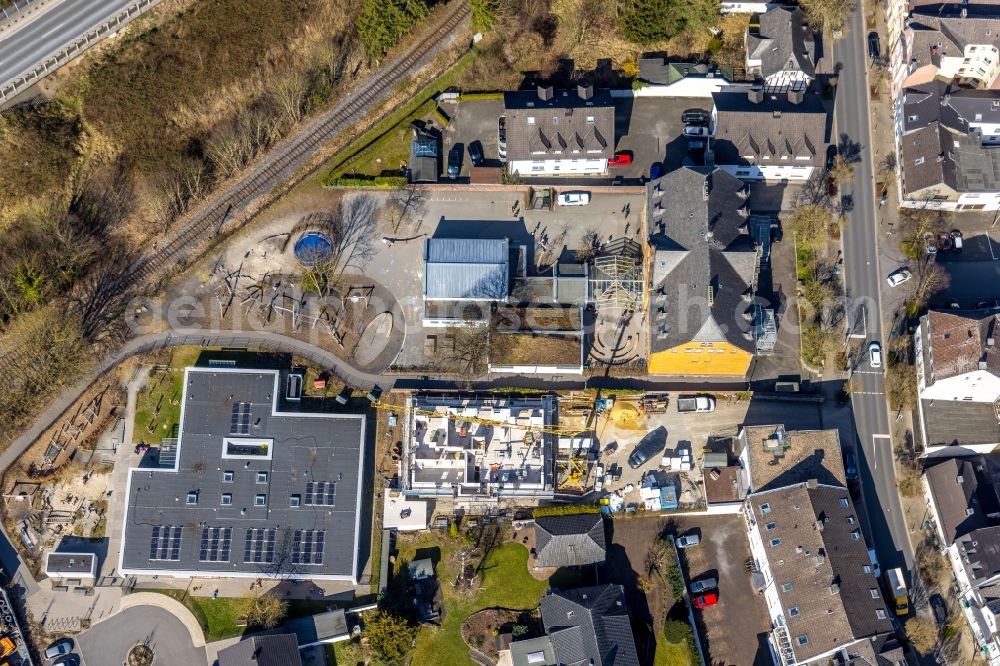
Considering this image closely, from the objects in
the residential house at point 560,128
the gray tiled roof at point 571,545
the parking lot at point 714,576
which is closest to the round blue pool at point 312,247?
the residential house at point 560,128

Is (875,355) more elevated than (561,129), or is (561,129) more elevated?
(561,129)

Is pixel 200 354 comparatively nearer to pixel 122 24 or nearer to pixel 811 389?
pixel 122 24

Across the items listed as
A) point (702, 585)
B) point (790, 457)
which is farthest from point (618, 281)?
point (702, 585)

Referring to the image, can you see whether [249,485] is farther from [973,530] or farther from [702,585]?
[973,530]

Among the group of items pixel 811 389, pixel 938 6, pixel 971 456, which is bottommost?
pixel 971 456

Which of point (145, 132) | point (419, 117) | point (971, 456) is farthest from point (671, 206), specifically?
point (145, 132)

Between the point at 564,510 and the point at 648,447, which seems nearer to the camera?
the point at 564,510
